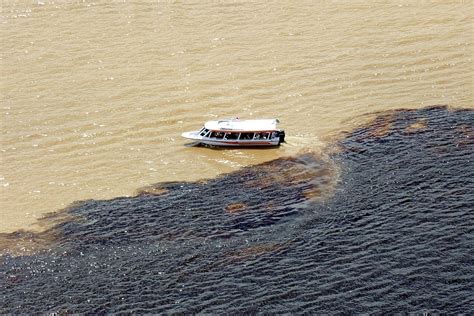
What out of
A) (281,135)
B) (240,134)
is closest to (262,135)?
(281,135)

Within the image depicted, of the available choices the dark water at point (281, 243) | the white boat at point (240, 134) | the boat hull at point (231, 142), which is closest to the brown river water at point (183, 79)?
the boat hull at point (231, 142)

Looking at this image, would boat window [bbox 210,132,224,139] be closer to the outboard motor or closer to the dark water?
the dark water

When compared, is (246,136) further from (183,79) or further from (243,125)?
(183,79)

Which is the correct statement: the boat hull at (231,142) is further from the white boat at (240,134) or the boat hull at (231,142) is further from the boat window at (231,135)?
the boat window at (231,135)

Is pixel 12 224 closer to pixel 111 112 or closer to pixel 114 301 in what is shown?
pixel 114 301

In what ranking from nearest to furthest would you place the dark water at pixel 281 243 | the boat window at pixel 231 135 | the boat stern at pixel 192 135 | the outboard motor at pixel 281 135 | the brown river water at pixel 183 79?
the dark water at pixel 281 243 → the brown river water at pixel 183 79 → the outboard motor at pixel 281 135 → the boat window at pixel 231 135 → the boat stern at pixel 192 135

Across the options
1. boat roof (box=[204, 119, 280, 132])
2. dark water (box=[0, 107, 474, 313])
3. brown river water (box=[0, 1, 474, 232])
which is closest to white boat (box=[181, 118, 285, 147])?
boat roof (box=[204, 119, 280, 132])
